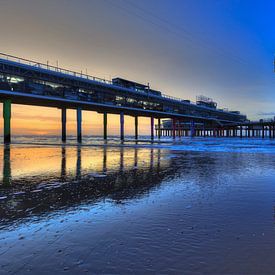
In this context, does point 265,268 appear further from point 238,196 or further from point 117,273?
point 238,196

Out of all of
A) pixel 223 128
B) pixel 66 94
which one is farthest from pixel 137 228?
pixel 223 128

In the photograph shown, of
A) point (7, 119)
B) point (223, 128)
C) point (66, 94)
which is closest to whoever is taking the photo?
point (7, 119)

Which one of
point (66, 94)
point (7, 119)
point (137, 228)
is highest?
point (66, 94)

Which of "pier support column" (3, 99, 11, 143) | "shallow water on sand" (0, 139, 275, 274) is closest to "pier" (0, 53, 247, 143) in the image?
"pier support column" (3, 99, 11, 143)

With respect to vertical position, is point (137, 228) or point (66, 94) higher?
point (66, 94)

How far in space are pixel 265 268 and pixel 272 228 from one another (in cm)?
151

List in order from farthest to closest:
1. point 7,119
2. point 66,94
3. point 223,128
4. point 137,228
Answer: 1. point 223,128
2. point 66,94
3. point 7,119
4. point 137,228

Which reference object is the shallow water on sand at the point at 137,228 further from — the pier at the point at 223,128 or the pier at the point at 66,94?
the pier at the point at 223,128

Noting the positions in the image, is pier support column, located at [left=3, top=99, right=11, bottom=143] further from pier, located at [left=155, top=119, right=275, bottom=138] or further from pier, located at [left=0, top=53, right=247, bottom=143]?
pier, located at [left=155, top=119, right=275, bottom=138]

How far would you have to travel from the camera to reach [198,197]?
257 inches

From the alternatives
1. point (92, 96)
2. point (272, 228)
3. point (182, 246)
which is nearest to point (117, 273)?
point (182, 246)

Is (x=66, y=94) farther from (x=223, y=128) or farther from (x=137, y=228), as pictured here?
(x=223, y=128)

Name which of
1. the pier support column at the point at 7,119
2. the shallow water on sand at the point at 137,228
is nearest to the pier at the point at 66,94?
the pier support column at the point at 7,119

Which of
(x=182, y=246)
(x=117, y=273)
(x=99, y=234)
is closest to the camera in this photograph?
(x=117, y=273)
